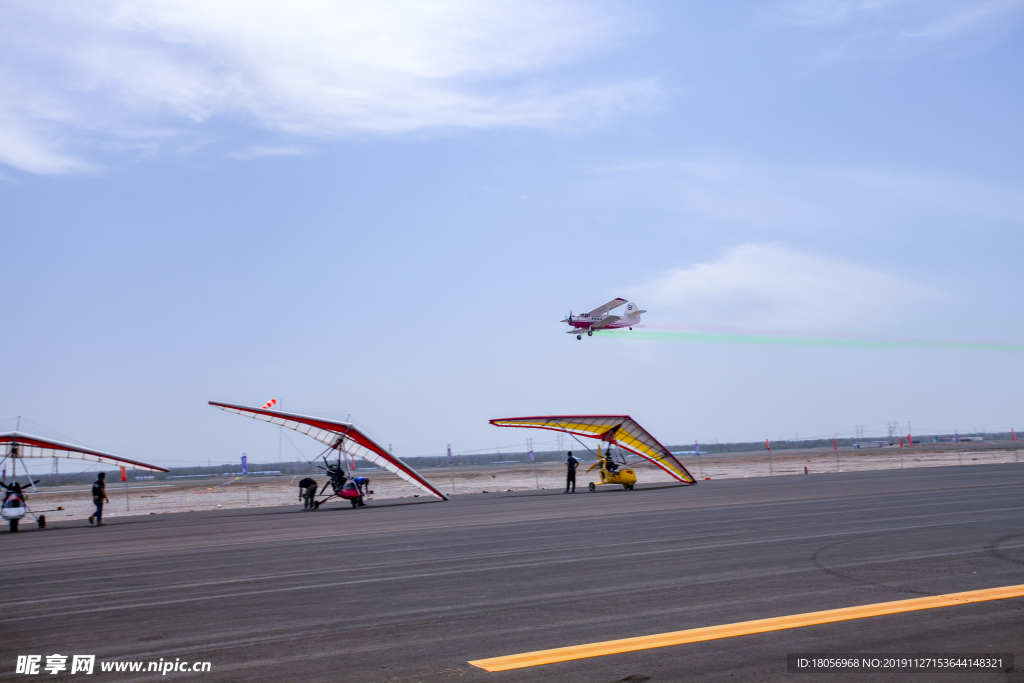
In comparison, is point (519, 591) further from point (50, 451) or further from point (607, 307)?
point (607, 307)

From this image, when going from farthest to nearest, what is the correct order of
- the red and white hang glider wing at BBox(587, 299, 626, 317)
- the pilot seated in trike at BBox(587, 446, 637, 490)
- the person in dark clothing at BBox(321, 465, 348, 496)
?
the red and white hang glider wing at BBox(587, 299, 626, 317)
the pilot seated in trike at BBox(587, 446, 637, 490)
the person in dark clothing at BBox(321, 465, 348, 496)

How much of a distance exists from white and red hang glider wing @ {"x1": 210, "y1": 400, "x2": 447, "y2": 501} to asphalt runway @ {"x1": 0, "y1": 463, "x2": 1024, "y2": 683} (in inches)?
349

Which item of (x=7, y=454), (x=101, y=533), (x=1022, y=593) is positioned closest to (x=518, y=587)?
(x=1022, y=593)

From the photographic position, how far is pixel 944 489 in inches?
922

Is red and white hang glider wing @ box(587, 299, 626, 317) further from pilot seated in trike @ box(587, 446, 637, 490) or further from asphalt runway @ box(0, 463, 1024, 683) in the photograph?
asphalt runway @ box(0, 463, 1024, 683)

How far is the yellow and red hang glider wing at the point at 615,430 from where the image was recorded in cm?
3284

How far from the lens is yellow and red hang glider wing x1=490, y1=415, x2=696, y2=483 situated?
108 ft

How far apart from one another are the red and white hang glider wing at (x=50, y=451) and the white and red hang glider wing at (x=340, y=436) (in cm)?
402

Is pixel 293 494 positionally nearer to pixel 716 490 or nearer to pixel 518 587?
pixel 716 490

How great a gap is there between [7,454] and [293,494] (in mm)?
17107

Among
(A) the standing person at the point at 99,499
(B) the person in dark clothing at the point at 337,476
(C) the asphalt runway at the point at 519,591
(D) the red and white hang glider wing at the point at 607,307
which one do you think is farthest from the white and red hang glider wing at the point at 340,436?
(D) the red and white hang glider wing at the point at 607,307

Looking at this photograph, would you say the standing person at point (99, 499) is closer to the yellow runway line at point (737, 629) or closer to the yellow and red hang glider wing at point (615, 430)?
the yellow and red hang glider wing at point (615, 430)

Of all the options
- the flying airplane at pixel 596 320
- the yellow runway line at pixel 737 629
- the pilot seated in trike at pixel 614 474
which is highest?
the flying airplane at pixel 596 320

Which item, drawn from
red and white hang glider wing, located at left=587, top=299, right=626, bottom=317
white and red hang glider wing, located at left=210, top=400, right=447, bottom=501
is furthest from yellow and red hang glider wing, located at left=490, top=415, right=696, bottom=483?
red and white hang glider wing, located at left=587, top=299, right=626, bottom=317
